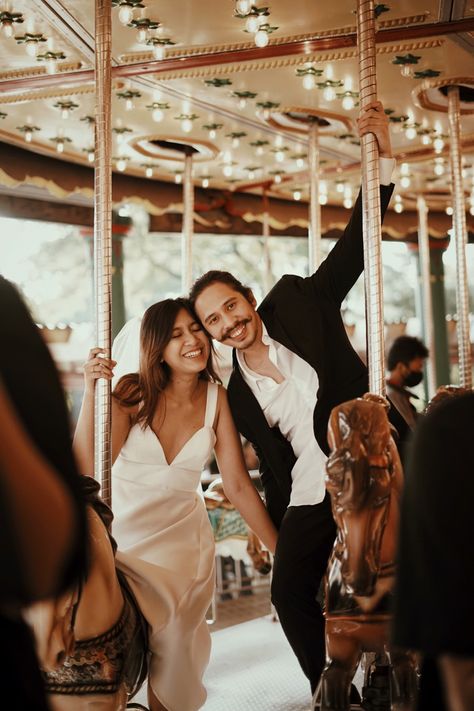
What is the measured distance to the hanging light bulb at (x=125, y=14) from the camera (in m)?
4.84

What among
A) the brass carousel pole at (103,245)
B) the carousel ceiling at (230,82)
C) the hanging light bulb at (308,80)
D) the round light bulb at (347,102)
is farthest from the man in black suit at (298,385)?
the round light bulb at (347,102)

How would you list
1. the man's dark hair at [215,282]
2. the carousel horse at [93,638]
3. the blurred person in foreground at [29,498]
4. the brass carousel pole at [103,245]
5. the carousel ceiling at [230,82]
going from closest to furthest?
1. the blurred person in foreground at [29,498]
2. the carousel horse at [93,638]
3. the brass carousel pole at [103,245]
4. the man's dark hair at [215,282]
5. the carousel ceiling at [230,82]

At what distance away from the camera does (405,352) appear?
24.9ft

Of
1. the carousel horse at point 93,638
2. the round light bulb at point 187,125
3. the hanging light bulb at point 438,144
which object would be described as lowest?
the carousel horse at point 93,638

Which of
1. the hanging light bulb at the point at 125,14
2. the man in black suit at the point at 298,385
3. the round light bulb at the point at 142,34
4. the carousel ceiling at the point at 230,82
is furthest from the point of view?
the round light bulb at the point at 142,34

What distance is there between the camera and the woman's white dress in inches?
138

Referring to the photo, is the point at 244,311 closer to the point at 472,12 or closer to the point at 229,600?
the point at 472,12

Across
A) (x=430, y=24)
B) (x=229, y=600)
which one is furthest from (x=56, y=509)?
(x=229, y=600)

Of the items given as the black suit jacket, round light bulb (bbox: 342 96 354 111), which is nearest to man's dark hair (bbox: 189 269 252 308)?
the black suit jacket

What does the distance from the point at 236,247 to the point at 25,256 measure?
15.9ft

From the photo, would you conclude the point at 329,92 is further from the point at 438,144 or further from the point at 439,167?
the point at 439,167

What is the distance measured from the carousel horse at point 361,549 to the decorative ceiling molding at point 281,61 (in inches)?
146

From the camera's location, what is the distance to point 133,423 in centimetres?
421

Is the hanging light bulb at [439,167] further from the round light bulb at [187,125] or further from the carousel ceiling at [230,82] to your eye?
the round light bulb at [187,125]
